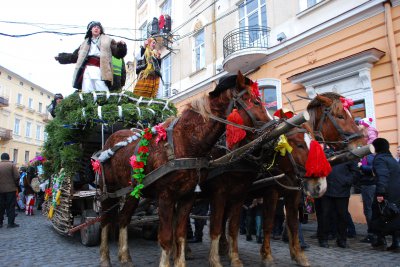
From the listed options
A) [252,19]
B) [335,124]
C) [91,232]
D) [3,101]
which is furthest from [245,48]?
[3,101]

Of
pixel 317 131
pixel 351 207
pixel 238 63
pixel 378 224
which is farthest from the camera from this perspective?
pixel 238 63

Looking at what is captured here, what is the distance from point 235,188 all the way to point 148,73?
3962 mm

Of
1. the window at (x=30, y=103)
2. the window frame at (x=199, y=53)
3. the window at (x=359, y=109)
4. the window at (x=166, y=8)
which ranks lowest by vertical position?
the window at (x=359, y=109)

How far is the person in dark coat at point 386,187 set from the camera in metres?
5.59

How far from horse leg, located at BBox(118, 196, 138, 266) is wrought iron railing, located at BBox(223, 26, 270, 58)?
858 cm

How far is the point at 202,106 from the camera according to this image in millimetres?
3816

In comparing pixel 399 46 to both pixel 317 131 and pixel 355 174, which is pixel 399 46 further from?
pixel 317 131

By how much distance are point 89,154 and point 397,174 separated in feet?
17.7

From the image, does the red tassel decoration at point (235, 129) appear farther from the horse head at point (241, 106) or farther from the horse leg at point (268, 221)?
the horse leg at point (268, 221)

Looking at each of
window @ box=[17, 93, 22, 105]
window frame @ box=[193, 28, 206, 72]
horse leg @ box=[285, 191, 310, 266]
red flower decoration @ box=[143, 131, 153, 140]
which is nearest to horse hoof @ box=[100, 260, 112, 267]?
red flower decoration @ box=[143, 131, 153, 140]

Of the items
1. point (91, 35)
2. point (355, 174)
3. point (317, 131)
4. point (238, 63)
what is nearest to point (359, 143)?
point (317, 131)

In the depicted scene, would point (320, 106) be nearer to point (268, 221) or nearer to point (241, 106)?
point (268, 221)

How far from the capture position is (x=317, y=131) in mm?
5305

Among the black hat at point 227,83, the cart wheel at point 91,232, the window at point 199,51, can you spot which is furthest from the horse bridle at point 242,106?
the window at point 199,51
